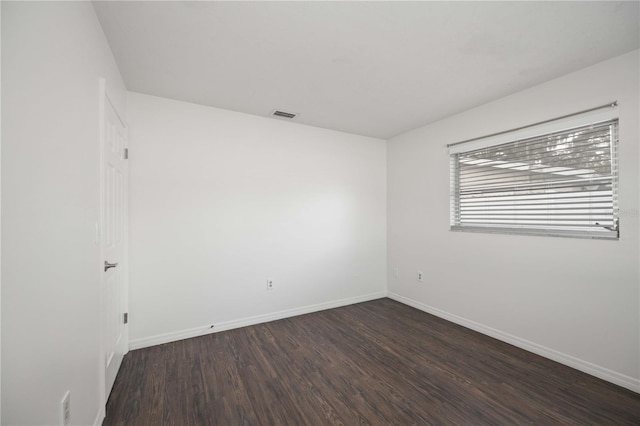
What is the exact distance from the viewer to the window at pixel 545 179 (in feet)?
7.39

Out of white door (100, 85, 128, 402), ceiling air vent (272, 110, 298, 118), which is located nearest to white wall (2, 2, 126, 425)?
white door (100, 85, 128, 402)

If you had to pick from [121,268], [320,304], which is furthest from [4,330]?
[320,304]

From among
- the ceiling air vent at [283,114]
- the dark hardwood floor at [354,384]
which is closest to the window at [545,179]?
the dark hardwood floor at [354,384]

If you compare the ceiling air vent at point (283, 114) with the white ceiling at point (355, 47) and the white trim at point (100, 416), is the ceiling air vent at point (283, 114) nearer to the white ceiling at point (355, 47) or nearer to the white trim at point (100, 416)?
the white ceiling at point (355, 47)

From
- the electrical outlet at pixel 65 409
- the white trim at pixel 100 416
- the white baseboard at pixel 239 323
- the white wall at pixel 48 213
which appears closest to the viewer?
the white wall at pixel 48 213

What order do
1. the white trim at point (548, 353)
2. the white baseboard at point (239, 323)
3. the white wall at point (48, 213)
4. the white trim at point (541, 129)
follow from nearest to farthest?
the white wall at point (48, 213), the white trim at point (548, 353), the white trim at point (541, 129), the white baseboard at point (239, 323)

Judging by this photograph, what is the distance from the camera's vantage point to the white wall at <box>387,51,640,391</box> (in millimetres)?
2111

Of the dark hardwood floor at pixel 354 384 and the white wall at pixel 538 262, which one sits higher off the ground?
the white wall at pixel 538 262

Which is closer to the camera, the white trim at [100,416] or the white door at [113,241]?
the white trim at [100,416]

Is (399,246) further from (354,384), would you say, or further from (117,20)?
(117,20)

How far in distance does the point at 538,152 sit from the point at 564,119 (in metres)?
0.33

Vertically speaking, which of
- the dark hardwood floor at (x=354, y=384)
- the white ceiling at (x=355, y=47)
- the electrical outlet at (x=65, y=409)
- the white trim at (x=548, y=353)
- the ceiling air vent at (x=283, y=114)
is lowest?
the dark hardwood floor at (x=354, y=384)

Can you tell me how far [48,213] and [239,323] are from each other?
2.49m

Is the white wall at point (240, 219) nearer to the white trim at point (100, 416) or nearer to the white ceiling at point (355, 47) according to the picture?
the white ceiling at point (355, 47)
